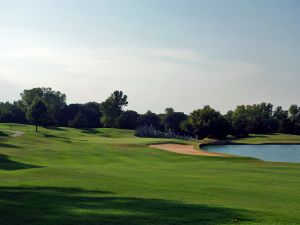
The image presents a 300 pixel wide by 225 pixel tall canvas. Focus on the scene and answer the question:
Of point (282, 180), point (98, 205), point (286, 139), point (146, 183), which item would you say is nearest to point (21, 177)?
point (146, 183)

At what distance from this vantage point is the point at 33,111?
10056 centimetres

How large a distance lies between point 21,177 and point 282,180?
1499 cm

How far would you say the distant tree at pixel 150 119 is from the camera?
15238 centimetres

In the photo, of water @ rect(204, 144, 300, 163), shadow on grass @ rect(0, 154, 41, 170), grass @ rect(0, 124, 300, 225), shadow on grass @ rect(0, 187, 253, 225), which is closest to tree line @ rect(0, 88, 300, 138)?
water @ rect(204, 144, 300, 163)

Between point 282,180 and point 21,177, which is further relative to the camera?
point 282,180

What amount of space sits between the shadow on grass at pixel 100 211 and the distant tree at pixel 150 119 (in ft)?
441

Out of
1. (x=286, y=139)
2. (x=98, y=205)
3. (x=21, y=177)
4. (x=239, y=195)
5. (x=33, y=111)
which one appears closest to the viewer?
(x=98, y=205)

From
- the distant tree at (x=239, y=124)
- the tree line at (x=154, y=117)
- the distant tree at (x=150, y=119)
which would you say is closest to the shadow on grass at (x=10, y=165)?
the tree line at (x=154, y=117)

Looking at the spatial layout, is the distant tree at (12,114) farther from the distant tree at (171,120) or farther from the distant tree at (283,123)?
the distant tree at (283,123)

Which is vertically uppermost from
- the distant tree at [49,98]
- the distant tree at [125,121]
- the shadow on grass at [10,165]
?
the distant tree at [49,98]

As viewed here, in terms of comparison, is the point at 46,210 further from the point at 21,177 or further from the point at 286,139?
the point at 286,139

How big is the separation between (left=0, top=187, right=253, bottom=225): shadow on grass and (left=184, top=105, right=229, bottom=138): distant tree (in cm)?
11054

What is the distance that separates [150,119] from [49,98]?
34.4 metres

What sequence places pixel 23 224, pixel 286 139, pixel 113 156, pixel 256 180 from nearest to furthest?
1. pixel 23 224
2. pixel 256 180
3. pixel 113 156
4. pixel 286 139
